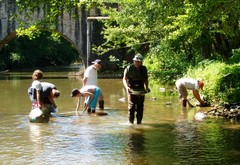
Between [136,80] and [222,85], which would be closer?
[136,80]

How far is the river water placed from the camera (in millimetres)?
7676

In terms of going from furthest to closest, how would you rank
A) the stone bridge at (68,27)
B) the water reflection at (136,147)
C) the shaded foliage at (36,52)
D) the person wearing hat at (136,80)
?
the shaded foliage at (36,52), the stone bridge at (68,27), the person wearing hat at (136,80), the water reflection at (136,147)

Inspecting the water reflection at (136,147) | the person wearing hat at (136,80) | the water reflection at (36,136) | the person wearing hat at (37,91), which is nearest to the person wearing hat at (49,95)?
the person wearing hat at (37,91)

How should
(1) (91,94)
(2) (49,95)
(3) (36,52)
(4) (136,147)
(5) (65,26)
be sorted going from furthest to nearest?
1. (3) (36,52)
2. (5) (65,26)
3. (1) (91,94)
4. (2) (49,95)
5. (4) (136,147)

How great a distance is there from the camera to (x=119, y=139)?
920cm

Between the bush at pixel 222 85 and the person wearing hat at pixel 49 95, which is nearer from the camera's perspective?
the person wearing hat at pixel 49 95

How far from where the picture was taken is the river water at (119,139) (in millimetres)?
7676

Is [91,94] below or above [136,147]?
above

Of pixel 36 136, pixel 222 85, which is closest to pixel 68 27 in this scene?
pixel 222 85

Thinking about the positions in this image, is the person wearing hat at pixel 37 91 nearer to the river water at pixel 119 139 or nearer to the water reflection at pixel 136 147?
the river water at pixel 119 139

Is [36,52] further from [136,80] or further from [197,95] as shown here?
[136,80]

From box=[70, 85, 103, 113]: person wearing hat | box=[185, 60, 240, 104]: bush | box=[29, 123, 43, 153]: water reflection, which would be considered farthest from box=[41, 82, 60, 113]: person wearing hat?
box=[185, 60, 240, 104]: bush

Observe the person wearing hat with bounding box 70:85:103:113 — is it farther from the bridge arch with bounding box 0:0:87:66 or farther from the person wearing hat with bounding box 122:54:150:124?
the bridge arch with bounding box 0:0:87:66

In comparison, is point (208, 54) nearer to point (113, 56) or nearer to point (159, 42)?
point (159, 42)
